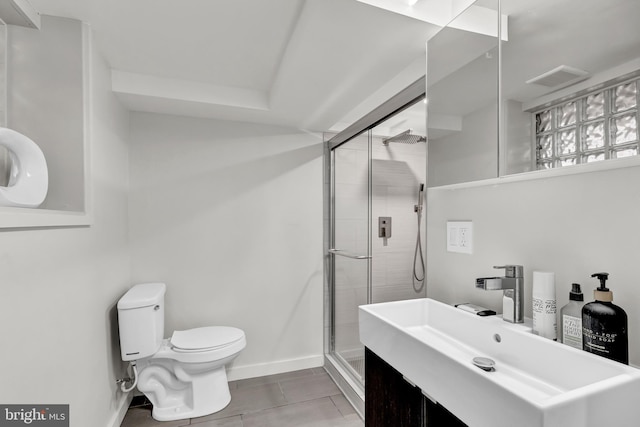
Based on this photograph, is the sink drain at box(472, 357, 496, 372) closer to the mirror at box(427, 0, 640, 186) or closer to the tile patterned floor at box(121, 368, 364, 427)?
the mirror at box(427, 0, 640, 186)

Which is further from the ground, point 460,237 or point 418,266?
point 460,237

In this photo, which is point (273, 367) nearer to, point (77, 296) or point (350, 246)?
point (350, 246)

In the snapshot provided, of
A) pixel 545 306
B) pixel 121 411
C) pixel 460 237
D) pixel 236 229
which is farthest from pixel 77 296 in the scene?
pixel 545 306

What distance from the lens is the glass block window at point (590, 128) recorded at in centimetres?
78

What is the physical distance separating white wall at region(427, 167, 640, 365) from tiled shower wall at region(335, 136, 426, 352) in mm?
222

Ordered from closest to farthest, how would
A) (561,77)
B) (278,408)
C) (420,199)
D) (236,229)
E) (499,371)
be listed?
(561,77)
(499,371)
(420,199)
(278,408)
(236,229)

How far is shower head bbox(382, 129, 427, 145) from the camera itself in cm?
173

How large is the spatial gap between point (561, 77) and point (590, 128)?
181 millimetres

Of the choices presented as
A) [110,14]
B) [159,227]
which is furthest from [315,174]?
[110,14]

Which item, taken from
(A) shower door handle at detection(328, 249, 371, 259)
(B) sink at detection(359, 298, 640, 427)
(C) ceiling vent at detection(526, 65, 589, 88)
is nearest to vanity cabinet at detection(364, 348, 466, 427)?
(B) sink at detection(359, 298, 640, 427)

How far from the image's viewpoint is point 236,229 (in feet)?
8.67

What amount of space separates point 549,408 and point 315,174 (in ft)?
7.98

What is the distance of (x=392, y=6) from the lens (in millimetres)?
1265

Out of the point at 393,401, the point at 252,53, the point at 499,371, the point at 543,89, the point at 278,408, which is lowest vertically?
the point at 278,408
